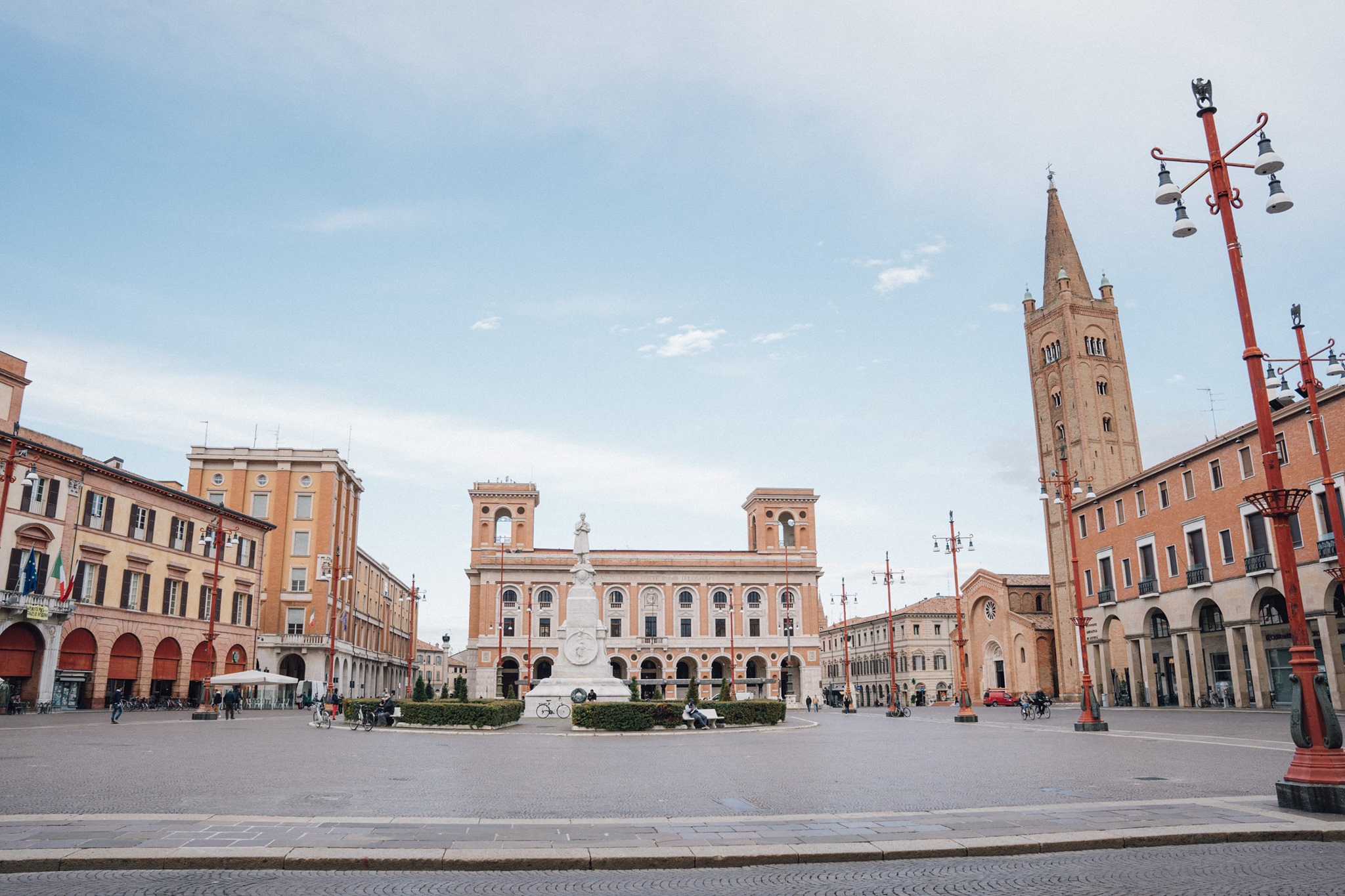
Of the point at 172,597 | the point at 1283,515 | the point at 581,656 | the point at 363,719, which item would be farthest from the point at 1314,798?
the point at 172,597

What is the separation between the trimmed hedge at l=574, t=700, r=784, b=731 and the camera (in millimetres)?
29406

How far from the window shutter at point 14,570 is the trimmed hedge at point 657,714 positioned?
2755 cm

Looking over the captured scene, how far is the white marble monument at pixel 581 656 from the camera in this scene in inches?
1505

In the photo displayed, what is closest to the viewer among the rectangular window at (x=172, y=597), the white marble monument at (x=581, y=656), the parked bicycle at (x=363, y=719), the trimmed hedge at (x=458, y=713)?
the trimmed hedge at (x=458, y=713)

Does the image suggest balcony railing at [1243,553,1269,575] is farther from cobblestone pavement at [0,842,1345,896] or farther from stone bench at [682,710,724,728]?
cobblestone pavement at [0,842,1345,896]

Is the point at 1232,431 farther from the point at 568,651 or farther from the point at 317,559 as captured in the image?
the point at 317,559

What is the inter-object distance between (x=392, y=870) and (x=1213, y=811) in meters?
8.98

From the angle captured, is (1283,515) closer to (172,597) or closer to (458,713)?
(458,713)

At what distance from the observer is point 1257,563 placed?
38.9m

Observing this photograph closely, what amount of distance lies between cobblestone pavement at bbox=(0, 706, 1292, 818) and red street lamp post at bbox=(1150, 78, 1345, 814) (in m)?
1.97

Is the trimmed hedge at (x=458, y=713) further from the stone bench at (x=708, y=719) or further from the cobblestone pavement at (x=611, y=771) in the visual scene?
the stone bench at (x=708, y=719)

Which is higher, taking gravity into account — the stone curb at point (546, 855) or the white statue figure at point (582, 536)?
the white statue figure at point (582, 536)

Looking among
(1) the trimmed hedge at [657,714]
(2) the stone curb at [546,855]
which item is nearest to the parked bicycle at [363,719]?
(1) the trimmed hedge at [657,714]

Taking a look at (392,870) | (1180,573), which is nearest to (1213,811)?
(392,870)
